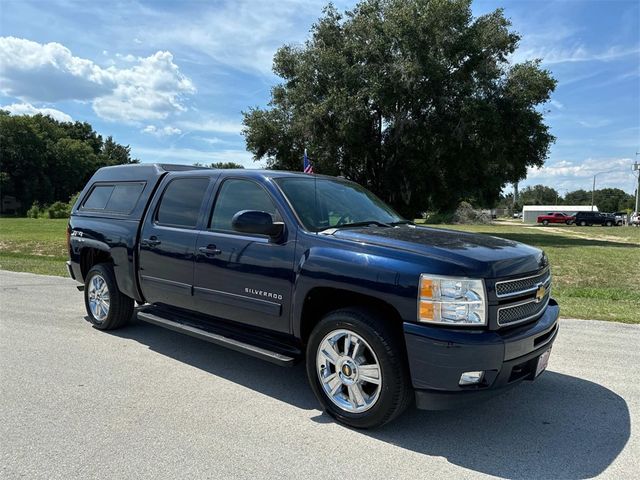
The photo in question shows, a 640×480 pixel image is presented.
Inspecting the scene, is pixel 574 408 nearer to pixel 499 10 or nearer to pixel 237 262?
pixel 237 262

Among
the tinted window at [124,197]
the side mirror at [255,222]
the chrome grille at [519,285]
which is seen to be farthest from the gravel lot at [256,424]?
the tinted window at [124,197]

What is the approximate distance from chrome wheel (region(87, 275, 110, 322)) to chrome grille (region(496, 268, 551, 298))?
4660mm

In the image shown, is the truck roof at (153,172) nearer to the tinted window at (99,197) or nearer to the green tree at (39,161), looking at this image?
the tinted window at (99,197)

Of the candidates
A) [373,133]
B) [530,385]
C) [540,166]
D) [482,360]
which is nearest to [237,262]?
[482,360]

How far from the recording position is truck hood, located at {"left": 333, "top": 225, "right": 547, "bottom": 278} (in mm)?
3312

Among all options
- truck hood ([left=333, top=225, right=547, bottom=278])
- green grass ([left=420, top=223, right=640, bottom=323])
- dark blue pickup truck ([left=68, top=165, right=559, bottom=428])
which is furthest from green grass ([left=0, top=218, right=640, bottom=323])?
dark blue pickup truck ([left=68, top=165, right=559, bottom=428])

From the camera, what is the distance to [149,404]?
394 centimetres

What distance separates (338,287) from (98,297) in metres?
3.92

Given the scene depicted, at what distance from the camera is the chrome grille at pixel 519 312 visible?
3.39 m

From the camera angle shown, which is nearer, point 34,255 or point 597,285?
point 597,285

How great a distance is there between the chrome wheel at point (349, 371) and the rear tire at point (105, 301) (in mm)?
3261

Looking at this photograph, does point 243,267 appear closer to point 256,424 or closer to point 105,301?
point 256,424

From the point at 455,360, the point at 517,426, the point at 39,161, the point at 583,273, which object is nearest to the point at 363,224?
the point at 455,360

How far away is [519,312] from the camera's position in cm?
357
